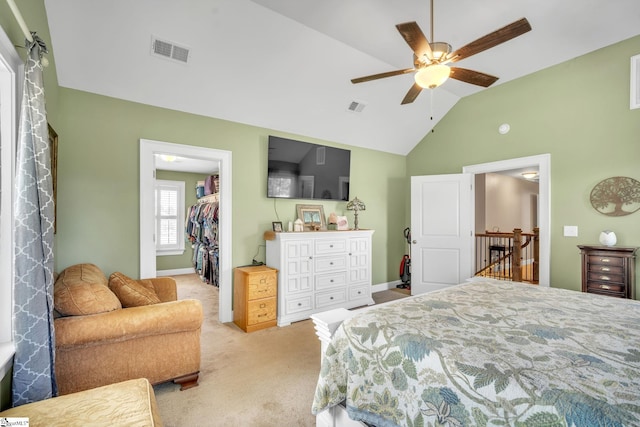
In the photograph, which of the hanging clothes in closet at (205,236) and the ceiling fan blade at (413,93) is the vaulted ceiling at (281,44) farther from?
the hanging clothes in closet at (205,236)

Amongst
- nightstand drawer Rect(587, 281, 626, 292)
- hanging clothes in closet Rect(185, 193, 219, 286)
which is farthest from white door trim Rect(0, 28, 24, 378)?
nightstand drawer Rect(587, 281, 626, 292)

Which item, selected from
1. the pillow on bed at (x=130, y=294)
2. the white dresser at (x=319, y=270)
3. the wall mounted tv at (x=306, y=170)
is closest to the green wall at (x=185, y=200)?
the wall mounted tv at (x=306, y=170)

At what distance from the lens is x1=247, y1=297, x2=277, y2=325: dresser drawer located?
332 cm

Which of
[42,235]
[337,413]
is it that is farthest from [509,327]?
[42,235]

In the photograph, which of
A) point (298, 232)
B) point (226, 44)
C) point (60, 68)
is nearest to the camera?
point (60, 68)

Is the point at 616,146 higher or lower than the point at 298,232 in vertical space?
higher

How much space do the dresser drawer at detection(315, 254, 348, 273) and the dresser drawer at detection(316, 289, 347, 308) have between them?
1.05 ft

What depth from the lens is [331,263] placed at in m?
3.96

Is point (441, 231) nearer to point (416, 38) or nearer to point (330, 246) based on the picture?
point (330, 246)

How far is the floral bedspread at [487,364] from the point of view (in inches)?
35.5

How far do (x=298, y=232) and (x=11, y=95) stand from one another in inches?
105

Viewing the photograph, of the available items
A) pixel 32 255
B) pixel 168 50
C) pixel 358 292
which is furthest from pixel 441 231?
pixel 32 255

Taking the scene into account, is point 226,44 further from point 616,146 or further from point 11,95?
point 616,146

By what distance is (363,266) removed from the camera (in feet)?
14.2
